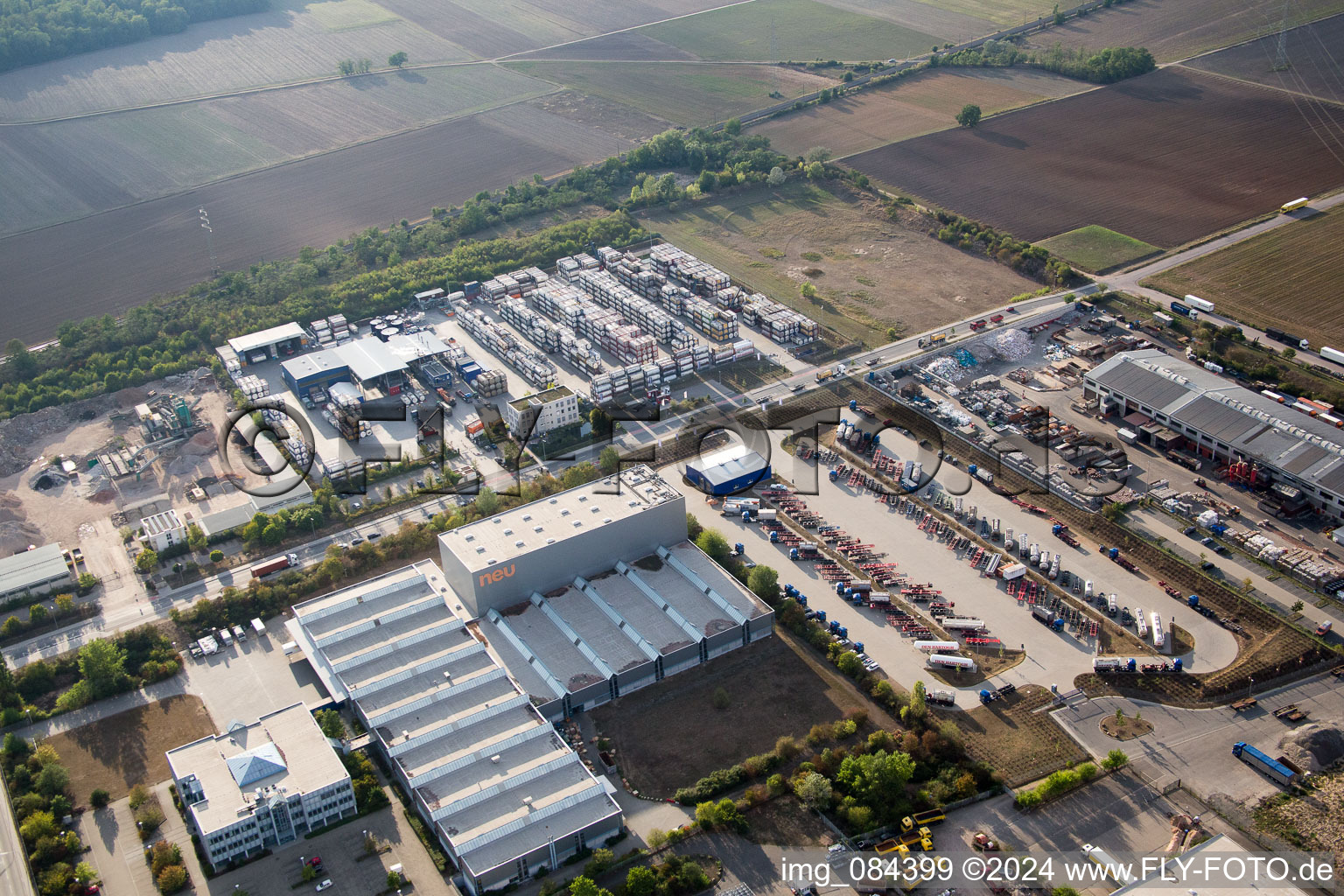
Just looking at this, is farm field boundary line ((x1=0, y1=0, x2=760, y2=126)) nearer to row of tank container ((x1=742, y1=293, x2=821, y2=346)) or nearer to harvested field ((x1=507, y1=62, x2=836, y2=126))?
harvested field ((x1=507, y1=62, x2=836, y2=126))

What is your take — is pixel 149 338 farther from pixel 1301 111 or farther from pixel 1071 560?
pixel 1301 111

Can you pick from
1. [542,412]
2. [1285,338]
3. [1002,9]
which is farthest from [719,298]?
[1002,9]

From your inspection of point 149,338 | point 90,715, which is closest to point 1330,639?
point 90,715

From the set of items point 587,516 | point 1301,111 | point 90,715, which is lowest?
point 90,715

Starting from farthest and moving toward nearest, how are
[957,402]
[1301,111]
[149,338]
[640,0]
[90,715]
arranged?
[640,0], [1301,111], [149,338], [957,402], [90,715]

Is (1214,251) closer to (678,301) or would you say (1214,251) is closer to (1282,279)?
(1282,279)
